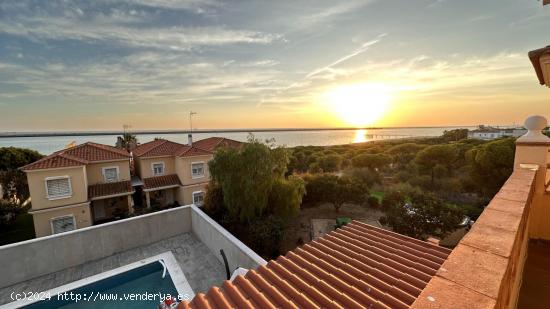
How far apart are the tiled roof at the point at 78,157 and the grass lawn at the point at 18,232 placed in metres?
5.01

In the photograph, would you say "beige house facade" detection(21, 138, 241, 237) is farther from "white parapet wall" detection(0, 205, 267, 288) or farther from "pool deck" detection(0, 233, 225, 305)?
"pool deck" detection(0, 233, 225, 305)

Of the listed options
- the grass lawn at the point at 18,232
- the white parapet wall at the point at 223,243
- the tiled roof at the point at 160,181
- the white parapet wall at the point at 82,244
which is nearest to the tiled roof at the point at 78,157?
the tiled roof at the point at 160,181

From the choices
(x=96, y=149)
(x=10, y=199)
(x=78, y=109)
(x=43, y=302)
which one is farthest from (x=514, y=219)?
(x=78, y=109)

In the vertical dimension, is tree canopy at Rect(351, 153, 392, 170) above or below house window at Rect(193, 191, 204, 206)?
above

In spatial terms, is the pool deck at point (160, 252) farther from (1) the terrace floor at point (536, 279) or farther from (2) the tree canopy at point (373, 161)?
(2) the tree canopy at point (373, 161)

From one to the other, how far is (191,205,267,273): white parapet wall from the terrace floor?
577 cm

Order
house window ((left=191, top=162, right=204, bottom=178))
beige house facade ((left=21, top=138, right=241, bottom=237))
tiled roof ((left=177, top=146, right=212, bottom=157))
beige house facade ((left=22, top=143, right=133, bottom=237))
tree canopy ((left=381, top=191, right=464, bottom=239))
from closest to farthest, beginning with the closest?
1. tree canopy ((left=381, top=191, right=464, bottom=239))
2. beige house facade ((left=22, top=143, right=133, bottom=237))
3. beige house facade ((left=21, top=138, right=241, bottom=237))
4. tiled roof ((left=177, top=146, right=212, bottom=157))
5. house window ((left=191, top=162, right=204, bottom=178))

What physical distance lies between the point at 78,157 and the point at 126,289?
11725mm

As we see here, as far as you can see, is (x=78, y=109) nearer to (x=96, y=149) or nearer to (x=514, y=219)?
(x=96, y=149)

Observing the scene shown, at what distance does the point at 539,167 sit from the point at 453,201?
20307 millimetres

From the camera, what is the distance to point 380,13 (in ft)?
30.3

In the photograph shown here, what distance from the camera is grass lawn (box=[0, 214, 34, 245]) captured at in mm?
→ 15109

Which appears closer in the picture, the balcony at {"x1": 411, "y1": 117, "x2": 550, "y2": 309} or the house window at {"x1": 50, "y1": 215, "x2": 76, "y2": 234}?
the balcony at {"x1": 411, "y1": 117, "x2": 550, "y2": 309}

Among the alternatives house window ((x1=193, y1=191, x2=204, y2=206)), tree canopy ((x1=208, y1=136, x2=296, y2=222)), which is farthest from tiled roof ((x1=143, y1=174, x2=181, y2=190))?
tree canopy ((x1=208, y1=136, x2=296, y2=222))
